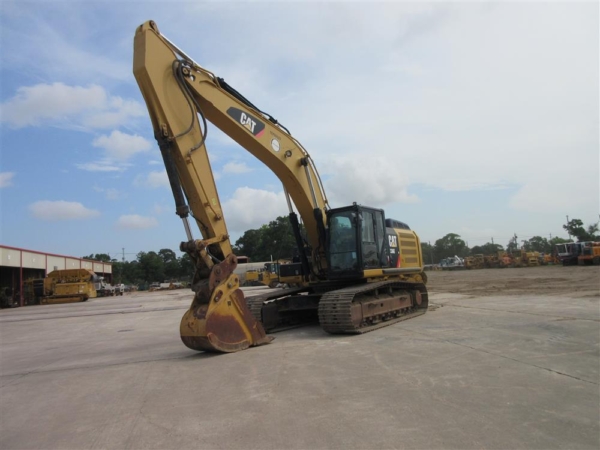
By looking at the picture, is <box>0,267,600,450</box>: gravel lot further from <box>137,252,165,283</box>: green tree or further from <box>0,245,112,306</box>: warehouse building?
<box>137,252,165,283</box>: green tree

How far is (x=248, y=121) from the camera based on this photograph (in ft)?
27.2

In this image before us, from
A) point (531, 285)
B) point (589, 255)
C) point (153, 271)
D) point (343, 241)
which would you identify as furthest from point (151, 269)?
point (343, 241)

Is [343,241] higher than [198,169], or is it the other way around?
[198,169]

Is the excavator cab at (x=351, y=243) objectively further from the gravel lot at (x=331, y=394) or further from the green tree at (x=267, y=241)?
the green tree at (x=267, y=241)

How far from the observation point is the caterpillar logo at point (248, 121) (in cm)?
811

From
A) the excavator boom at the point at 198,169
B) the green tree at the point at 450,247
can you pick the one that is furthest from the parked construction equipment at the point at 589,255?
the green tree at the point at 450,247

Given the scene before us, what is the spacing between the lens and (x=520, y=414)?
388cm

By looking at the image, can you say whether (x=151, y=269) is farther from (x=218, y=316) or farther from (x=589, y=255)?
(x=218, y=316)

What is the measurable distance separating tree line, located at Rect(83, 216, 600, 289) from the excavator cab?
55.3 metres

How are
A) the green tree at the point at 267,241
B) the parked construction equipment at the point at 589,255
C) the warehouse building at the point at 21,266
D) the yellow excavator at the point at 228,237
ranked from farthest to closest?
the green tree at the point at 267,241
the parked construction equipment at the point at 589,255
the warehouse building at the point at 21,266
the yellow excavator at the point at 228,237

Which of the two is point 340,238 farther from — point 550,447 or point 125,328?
point 125,328

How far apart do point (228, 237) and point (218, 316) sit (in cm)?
140

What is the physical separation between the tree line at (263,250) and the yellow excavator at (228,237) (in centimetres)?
5493

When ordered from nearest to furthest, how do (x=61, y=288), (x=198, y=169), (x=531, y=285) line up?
(x=198, y=169) → (x=531, y=285) → (x=61, y=288)
